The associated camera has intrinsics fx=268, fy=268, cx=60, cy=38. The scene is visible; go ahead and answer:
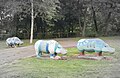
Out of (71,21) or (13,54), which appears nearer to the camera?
(13,54)

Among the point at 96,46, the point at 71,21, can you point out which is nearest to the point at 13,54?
the point at 96,46

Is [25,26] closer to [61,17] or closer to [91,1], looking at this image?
[61,17]

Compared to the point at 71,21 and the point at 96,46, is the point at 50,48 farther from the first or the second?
the point at 71,21

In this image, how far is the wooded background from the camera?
35062mm

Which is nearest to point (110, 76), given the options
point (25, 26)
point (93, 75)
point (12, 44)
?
point (93, 75)

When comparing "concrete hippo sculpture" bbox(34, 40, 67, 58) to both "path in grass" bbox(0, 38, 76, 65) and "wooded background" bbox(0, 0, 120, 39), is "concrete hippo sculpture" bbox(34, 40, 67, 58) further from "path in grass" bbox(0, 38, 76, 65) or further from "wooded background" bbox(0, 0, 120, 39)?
"wooded background" bbox(0, 0, 120, 39)

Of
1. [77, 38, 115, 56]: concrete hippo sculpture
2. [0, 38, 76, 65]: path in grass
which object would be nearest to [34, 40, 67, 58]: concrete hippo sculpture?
[77, 38, 115, 56]: concrete hippo sculpture

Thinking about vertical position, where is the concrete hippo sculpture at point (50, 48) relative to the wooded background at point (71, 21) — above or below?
below

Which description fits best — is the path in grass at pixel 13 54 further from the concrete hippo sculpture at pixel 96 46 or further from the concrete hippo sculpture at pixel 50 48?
the concrete hippo sculpture at pixel 96 46

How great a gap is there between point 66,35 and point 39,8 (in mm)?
14976

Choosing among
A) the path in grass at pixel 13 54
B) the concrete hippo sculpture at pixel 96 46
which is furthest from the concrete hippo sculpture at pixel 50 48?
the path in grass at pixel 13 54

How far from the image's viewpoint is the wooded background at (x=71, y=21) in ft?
115

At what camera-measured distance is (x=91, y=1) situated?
35938mm

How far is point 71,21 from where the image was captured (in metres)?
41.3
